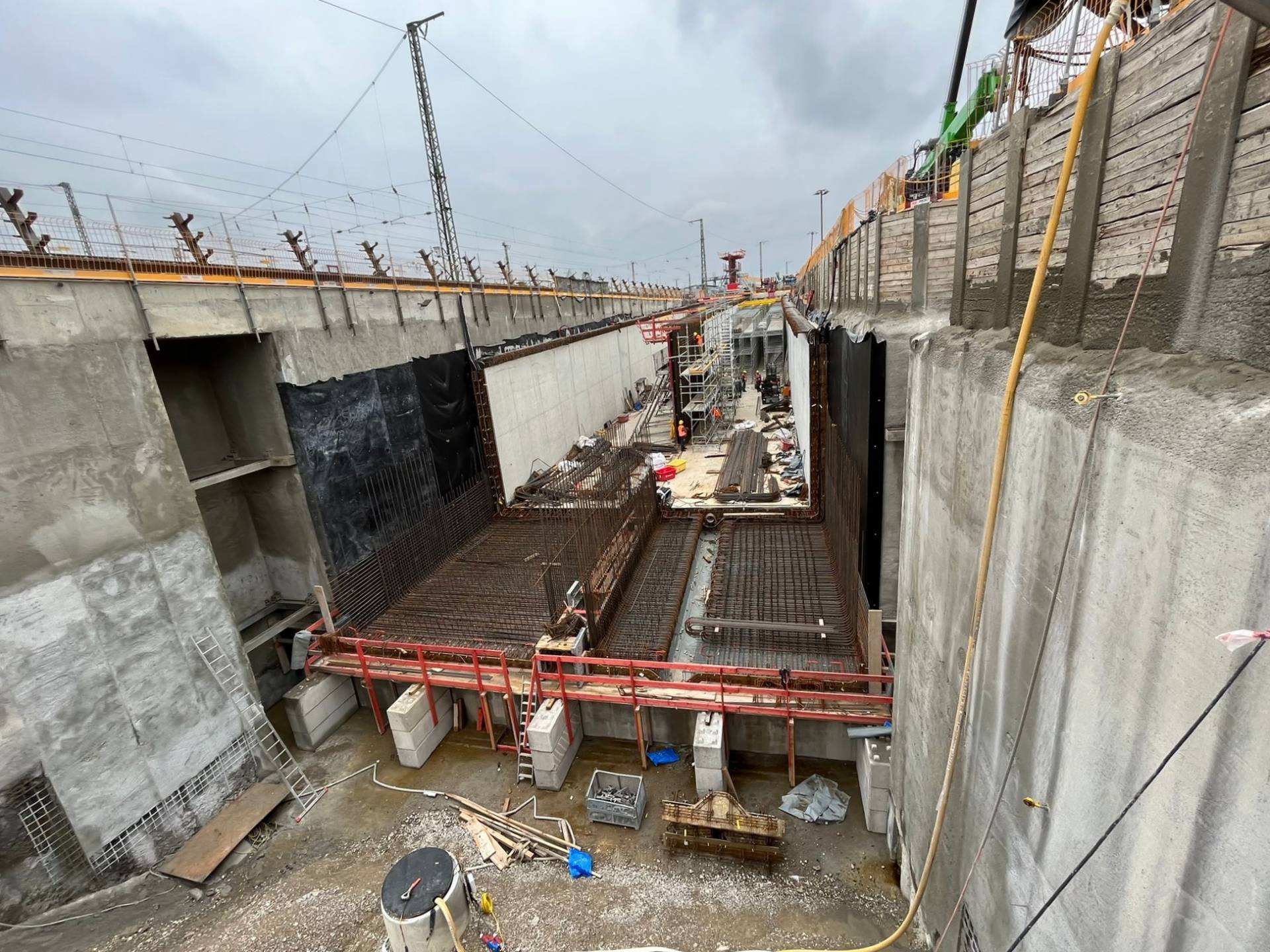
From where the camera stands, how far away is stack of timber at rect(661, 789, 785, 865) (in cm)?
689

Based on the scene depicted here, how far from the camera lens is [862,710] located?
305 inches

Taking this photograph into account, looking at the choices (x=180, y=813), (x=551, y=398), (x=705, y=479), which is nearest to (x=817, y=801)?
(x=180, y=813)

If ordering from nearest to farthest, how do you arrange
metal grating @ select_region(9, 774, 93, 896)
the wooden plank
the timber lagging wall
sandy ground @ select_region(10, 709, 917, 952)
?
1. the timber lagging wall
2. sandy ground @ select_region(10, 709, 917, 952)
3. metal grating @ select_region(9, 774, 93, 896)
4. the wooden plank

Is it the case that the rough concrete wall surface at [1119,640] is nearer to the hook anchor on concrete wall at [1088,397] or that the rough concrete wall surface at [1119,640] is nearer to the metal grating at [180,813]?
the hook anchor on concrete wall at [1088,397]

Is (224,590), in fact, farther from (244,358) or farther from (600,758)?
(600,758)

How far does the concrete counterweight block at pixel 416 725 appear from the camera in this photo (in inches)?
353

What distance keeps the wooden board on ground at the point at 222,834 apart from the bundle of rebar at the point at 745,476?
39.4ft

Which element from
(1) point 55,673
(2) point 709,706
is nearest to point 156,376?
(1) point 55,673

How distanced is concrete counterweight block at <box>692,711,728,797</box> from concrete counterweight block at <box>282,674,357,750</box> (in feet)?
22.2

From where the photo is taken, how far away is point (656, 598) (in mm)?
11461

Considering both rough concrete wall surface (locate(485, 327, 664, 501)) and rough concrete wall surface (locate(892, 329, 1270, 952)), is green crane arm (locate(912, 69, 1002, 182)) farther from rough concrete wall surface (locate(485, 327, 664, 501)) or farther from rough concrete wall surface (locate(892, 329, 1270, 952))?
rough concrete wall surface (locate(485, 327, 664, 501))

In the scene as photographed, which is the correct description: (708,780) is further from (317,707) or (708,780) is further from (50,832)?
(50,832)

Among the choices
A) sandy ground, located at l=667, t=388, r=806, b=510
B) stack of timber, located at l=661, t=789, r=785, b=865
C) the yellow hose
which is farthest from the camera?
sandy ground, located at l=667, t=388, r=806, b=510

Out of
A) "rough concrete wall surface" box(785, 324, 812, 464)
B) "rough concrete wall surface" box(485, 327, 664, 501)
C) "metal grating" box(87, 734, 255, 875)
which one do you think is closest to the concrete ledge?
"metal grating" box(87, 734, 255, 875)
